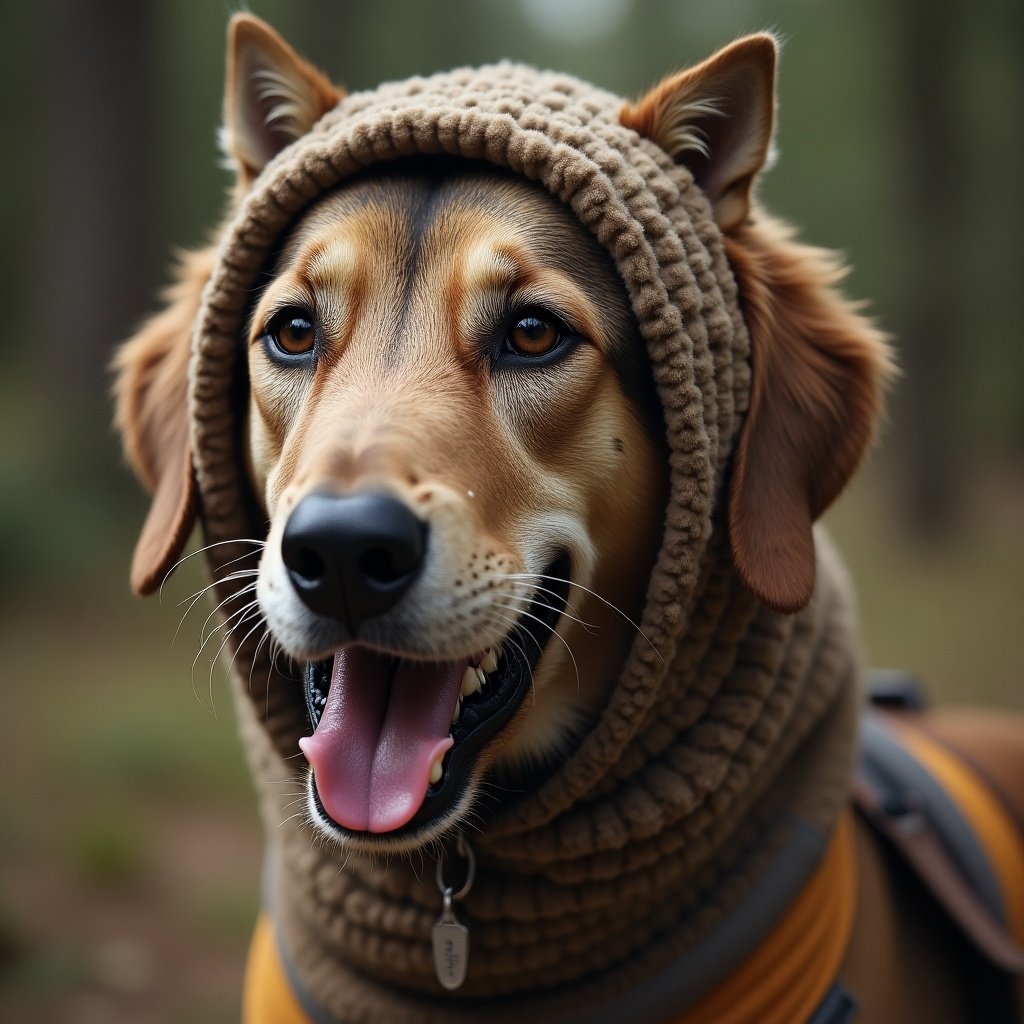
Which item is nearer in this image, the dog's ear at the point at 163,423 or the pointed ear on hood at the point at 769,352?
the pointed ear on hood at the point at 769,352

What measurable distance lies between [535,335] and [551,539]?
16.6 inches

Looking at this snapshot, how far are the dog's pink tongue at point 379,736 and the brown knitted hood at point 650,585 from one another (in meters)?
0.30

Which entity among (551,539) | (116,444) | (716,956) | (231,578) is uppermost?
(551,539)

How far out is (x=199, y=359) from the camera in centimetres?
226

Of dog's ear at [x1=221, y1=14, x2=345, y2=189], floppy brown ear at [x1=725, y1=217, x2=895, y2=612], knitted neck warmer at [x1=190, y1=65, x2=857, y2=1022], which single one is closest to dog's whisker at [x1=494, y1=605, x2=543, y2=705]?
knitted neck warmer at [x1=190, y1=65, x2=857, y2=1022]

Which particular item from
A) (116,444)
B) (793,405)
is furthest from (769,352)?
(116,444)

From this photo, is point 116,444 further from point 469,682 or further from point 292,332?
point 469,682

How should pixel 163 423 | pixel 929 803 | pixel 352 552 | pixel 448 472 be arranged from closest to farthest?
1. pixel 352 552
2. pixel 448 472
3. pixel 163 423
4. pixel 929 803

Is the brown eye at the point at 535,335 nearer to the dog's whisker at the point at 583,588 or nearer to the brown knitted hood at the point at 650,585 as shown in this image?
the brown knitted hood at the point at 650,585

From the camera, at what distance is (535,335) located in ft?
7.09

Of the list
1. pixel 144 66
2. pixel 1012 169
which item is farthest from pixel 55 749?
pixel 1012 169

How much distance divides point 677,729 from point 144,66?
8199 mm

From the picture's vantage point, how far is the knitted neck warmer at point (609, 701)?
2.07m

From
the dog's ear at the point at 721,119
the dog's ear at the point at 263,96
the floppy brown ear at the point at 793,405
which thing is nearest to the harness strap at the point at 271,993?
the floppy brown ear at the point at 793,405
